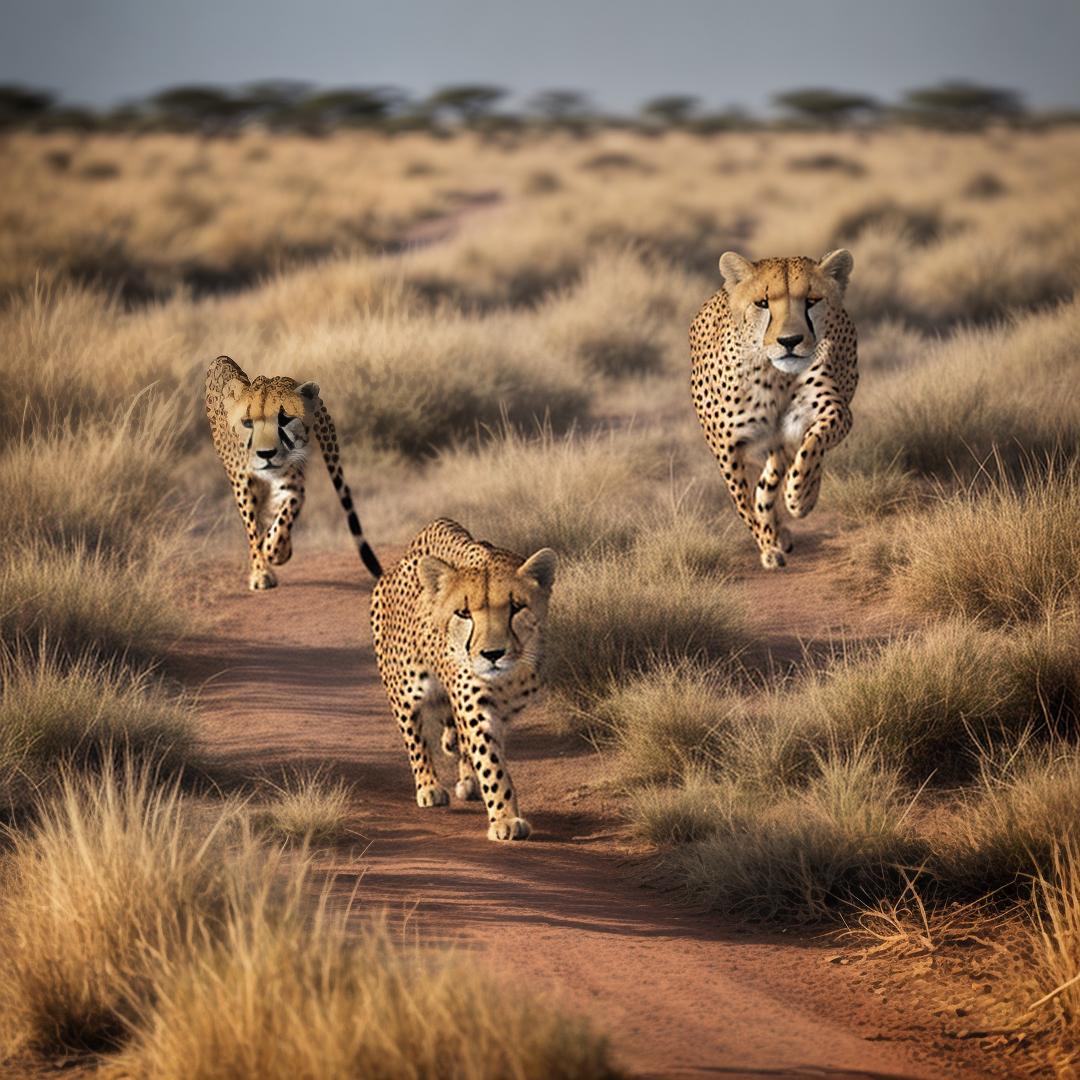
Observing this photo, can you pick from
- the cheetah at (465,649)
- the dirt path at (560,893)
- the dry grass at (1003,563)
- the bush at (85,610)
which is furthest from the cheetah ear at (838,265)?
the bush at (85,610)

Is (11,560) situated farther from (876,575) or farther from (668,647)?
(876,575)

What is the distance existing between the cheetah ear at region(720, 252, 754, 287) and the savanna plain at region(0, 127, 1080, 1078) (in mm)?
1392

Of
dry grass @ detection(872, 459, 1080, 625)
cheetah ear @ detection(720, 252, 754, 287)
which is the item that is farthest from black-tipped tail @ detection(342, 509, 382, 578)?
dry grass @ detection(872, 459, 1080, 625)

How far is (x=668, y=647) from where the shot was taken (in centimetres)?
682

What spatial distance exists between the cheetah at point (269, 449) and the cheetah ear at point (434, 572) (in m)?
1.40

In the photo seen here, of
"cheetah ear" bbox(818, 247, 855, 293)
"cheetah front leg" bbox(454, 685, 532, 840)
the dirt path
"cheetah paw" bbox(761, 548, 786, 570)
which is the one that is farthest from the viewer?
"cheetah paw" bbox(761, 548, 786, 570)

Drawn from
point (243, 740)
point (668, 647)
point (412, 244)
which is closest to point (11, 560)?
point (243, 740)

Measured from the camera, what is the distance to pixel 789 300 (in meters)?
6.45

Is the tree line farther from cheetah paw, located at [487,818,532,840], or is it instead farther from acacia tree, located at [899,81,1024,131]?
cheetah paw, located at [487,818,532,840]

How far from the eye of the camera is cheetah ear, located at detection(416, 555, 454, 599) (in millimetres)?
4887

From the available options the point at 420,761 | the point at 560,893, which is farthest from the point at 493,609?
the point at 420,761

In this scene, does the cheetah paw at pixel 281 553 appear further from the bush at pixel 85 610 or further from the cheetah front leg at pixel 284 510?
the bush at pixel 85 610

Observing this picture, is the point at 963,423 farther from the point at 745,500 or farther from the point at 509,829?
the point at 509,829

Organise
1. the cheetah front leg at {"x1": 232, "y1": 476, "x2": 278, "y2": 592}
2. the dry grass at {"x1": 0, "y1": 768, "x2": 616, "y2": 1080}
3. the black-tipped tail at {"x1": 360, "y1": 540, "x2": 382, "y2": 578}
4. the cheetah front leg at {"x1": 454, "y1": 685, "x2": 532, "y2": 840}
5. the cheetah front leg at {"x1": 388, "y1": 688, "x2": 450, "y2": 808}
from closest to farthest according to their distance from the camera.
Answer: the dry grass at {"x1": 0, "y1": 768, "x2": 616, "y2": 1080} → the cheetah front leg at {"x1": 454, "y1": 685, "x2": 532, "y2": 840} → the cheetah front leg at {"x1": 388, "y1": 688, "x2": 450, "y2": 808} → the black-tipped tail at {"x1": 360, "y1": 540, "x2": 382, "y2": 578} → the cheetah front leg at {"x1": 232, "y1": 476, "x2": 278, "y2": 592}
